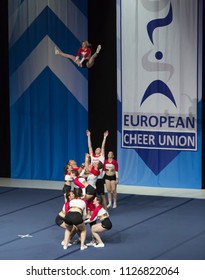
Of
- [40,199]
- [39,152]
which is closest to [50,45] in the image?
[39,152]

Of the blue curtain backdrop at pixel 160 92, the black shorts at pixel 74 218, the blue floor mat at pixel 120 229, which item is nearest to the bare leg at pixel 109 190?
the blue floor mat at pixel 120 229

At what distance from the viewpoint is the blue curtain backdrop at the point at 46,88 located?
16969 mm

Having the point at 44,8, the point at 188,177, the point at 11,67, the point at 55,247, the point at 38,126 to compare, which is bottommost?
the point at 55,247

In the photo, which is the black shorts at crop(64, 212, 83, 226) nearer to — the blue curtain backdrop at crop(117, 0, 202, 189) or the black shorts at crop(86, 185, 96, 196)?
the black shorts at crop(86, 185, 96, 196)

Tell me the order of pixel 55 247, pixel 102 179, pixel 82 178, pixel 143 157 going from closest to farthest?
pixel 55 247, pixel 82 178, pixel 102 179, pixel 143 157

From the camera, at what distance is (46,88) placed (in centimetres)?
1728

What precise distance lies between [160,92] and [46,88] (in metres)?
2.60

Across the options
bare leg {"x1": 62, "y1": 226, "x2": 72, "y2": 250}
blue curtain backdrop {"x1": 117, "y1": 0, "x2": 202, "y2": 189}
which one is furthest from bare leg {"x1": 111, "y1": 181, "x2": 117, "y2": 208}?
bare leg {"x1": 62, "y1": 226, "x2": 72, "y2": 250}

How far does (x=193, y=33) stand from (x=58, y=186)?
4230 millimetres

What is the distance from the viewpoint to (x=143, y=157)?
657 inches

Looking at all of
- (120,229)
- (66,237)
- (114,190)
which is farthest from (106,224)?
(114,190)

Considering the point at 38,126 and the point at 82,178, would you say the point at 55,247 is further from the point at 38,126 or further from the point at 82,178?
the point at 38,126

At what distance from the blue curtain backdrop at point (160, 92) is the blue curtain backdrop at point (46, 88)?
0.95m

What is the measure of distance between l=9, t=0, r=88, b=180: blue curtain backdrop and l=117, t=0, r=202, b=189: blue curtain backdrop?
95 centimetres
